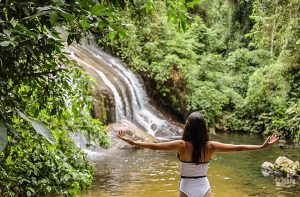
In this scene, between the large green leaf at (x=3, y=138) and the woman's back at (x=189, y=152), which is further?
the woman's back at (x=189, y=152)

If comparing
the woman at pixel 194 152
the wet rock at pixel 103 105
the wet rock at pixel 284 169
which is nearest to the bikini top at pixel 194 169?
the woman at pixel 194 152

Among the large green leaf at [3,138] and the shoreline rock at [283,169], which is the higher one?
the large green leaf at [3,138]

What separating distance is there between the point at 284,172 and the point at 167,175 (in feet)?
9.04

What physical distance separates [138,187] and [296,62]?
690 centimetres

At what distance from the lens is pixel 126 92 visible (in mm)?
17203

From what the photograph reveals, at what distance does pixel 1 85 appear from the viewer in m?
1.95

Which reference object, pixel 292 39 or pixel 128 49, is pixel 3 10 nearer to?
pixel 292 39

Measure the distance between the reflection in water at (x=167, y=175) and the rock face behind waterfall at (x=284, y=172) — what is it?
0.19 metres

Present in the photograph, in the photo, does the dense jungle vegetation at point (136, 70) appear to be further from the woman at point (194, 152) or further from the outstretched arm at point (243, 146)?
the outstretched arm at point (243, 146)

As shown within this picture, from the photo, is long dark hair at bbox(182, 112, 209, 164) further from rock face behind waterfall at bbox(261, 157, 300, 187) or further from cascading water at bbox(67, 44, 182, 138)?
cascading water at bbox(67, 44, 182, 138)

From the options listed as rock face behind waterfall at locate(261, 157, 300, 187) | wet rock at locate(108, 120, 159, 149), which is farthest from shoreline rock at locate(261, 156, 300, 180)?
wet rock at locate(108, 120, 159, 149)

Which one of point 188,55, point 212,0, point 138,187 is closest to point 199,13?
point 212,0

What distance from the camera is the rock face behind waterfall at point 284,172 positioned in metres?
9.85

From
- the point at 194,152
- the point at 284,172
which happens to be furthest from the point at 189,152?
the point at 284,172
